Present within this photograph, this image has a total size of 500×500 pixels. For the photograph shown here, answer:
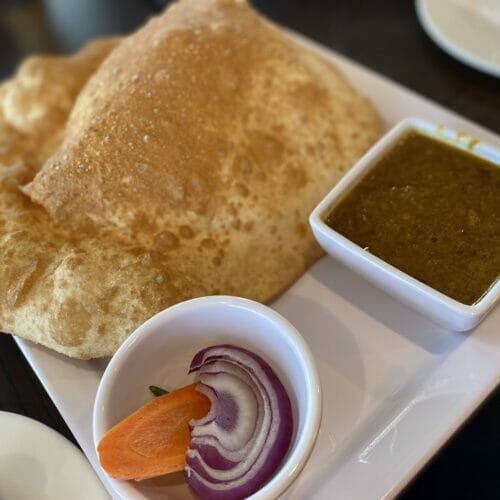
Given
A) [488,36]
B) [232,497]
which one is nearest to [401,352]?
[232,497]

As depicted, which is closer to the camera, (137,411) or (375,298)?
(137,411)

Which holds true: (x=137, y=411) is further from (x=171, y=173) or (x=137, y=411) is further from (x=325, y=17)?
(x=325, y=17)

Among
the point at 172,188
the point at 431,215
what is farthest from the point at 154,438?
the point at 431,215

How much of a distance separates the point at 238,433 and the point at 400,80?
5.97ft

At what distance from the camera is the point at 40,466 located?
1.58m

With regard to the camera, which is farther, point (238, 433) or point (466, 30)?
point (466, 30)

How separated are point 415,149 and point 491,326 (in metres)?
0.59

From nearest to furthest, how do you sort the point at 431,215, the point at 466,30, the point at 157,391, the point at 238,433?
1. the point at 238,433
2. the point at 157,391
3. the point at 431,215
4. the point at 466,30

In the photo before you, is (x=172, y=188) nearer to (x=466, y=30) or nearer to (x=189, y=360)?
(x=189, y=360)

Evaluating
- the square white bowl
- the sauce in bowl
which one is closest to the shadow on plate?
the square white bowl

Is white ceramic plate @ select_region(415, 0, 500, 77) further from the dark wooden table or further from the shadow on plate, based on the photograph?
the shadow on plate

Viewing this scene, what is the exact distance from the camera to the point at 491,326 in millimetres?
1656

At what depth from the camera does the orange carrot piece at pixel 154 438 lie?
135cm

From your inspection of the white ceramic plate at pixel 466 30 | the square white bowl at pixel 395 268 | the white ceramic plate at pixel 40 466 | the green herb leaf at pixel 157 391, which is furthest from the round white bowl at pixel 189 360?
the white ceramic plate at pixel 466 30
